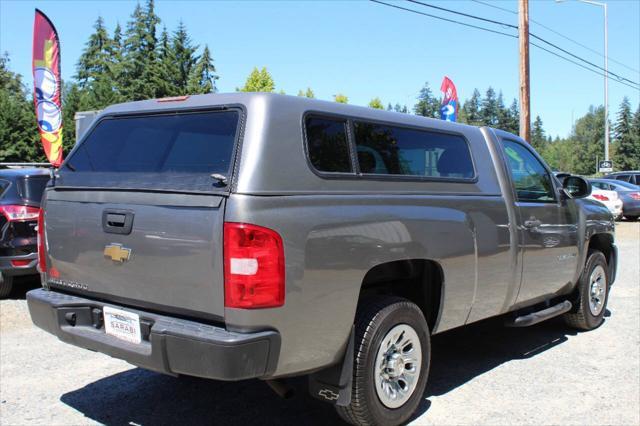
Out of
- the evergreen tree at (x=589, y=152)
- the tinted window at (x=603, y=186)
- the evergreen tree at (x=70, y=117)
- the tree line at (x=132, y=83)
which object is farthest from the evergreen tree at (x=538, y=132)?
the tinted window at (x=603, y=186)

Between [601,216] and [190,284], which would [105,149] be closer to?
[190,284]

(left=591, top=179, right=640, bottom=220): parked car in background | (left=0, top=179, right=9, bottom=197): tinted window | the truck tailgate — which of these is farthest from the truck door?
(left=591, top=179, right=640, bottom=220): parked car in background

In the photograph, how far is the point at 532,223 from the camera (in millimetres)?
4938

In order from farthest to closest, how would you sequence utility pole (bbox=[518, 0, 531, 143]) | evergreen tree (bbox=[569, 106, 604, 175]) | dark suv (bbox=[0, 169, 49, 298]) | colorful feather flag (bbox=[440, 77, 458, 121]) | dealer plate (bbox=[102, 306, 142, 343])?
evergreen tree (bbox=[569, 106, 604, 175]) → colorful feather flag (bbox=[440, 77, 458, 121]) → utility pole (bbox=[518, 0, 531, 143]) → dark suv (bbox=[0, 169, 49, 298]) → dealer plate (bbox=[102, 306, 142, 343])

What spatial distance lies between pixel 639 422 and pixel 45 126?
43.5 ft

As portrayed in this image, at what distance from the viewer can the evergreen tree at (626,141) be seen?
7906 cm

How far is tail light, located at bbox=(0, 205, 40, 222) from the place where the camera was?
6.95m

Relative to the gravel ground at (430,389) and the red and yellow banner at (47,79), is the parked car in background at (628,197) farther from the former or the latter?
the red and yellow banner at (47,79)

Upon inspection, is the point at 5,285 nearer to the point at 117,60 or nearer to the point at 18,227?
the point at 18,227

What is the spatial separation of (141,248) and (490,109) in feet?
430

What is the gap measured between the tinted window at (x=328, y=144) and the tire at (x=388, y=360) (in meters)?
0.86

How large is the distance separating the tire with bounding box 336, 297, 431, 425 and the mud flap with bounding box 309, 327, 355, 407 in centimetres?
8

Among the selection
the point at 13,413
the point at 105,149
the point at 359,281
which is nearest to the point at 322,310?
the point at 359,281

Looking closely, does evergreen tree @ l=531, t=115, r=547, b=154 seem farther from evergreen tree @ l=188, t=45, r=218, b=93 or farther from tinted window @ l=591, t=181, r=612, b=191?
tinted window @ l=591, t=181, r=612, b=191
